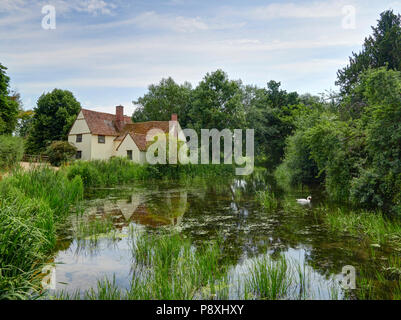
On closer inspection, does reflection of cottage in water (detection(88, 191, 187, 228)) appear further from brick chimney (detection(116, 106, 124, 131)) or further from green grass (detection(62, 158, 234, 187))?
brick chimney (detection(116, 106, 124, 131))

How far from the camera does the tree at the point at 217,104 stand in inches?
1423

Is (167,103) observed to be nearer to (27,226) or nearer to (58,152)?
(58,152)

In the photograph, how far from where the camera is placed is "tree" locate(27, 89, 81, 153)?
39.0 metres

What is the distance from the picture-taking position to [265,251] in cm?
582

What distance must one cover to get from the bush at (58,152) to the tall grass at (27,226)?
19858mm

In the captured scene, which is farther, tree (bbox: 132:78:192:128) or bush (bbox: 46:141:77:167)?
tree (bbox: 132:78:192:128)

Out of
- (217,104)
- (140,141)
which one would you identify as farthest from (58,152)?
(217,104)

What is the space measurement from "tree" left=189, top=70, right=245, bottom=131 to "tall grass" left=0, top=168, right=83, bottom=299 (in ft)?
88.0

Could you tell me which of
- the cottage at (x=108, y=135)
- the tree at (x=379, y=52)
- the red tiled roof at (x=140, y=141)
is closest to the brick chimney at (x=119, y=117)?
the cottage at (x=108, y=135)

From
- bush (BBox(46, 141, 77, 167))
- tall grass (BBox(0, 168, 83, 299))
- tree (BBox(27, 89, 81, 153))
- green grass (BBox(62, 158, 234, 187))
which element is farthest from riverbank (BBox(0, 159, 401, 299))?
tree (BBox(27, 89, 81, 153))

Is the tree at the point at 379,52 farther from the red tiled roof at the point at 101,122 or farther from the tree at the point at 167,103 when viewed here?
the tree at the point at 167,103

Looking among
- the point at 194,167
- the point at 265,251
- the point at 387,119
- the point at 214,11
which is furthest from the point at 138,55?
the point at 265,251

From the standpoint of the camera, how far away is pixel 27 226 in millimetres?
3846

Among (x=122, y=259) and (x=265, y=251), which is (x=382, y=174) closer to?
(x=265, y=251)
